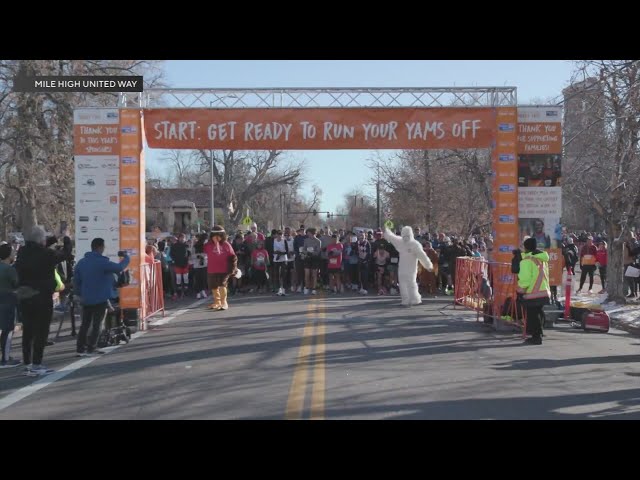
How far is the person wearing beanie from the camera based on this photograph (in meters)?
16.7

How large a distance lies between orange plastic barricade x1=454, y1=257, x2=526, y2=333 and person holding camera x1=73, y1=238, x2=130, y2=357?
24.5 feet

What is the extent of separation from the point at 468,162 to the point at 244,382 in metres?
22.3

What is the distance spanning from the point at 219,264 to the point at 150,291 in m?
2.14

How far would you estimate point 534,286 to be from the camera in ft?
40.1

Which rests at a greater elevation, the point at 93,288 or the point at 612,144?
the point at 612,144

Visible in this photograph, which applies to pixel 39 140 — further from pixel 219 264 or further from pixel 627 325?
Result: pixel 627 325

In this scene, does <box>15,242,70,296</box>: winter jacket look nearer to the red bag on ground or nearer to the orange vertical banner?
the orange vertical banner

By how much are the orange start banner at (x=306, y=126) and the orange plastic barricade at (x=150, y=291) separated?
2.70m

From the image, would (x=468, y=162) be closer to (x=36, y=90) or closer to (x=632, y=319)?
(x=632, y=319)

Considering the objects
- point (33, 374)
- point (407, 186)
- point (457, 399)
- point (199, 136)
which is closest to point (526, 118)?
point (199, 136)

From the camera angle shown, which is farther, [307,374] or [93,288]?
[93,288]


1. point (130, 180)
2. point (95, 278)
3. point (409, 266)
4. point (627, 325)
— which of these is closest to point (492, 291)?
point (627, 325)

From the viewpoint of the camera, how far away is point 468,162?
2911 centimetres

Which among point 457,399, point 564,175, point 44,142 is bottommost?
point 457,399
